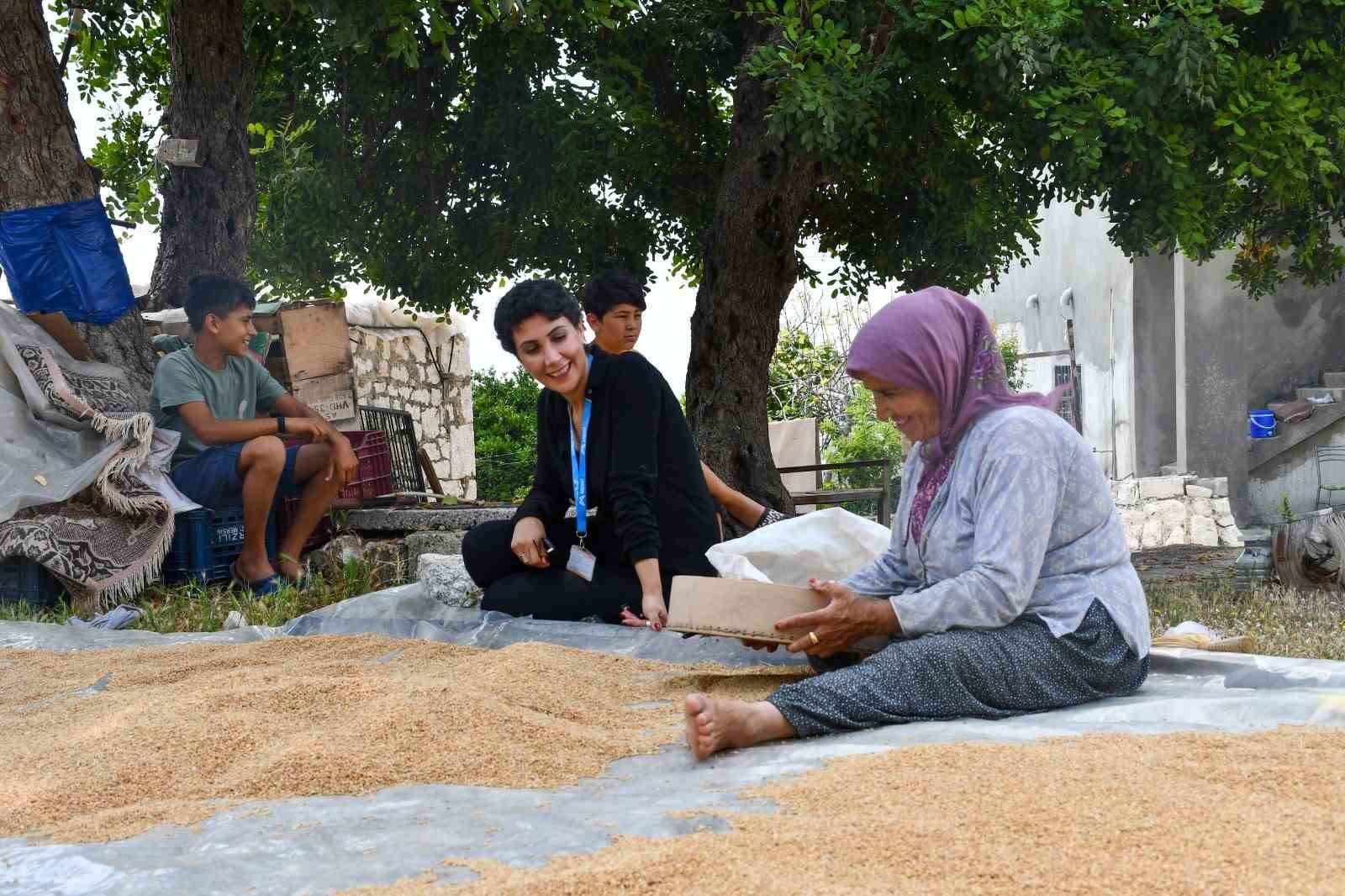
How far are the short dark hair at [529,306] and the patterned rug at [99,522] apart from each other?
2.20m

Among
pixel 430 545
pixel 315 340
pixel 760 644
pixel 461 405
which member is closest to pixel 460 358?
pixel 461 405

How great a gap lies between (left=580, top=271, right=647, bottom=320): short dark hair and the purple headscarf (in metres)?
2.23

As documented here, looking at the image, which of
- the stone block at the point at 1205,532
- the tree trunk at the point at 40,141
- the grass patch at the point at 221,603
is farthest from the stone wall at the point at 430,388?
the stone block at the point at 1205,532

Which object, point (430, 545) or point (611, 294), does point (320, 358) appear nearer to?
point (430, 545)

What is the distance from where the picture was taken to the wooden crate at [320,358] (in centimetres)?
680

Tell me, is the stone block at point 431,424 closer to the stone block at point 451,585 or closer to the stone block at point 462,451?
the stone block at point 462,451

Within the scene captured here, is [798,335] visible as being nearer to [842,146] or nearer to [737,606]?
[842,146]

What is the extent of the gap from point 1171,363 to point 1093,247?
1.58 m

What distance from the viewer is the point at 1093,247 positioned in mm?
12703

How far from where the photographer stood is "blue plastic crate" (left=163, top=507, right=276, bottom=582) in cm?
534

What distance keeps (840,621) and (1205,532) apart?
887 cm

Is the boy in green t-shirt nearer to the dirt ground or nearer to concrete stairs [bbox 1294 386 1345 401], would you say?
the dirt ground

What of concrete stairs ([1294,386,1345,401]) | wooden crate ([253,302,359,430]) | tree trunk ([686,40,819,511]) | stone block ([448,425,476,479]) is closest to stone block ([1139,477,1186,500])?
concrete stairs ([1294,386,1345,401])

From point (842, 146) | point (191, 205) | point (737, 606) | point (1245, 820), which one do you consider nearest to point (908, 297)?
point (737, 606)
